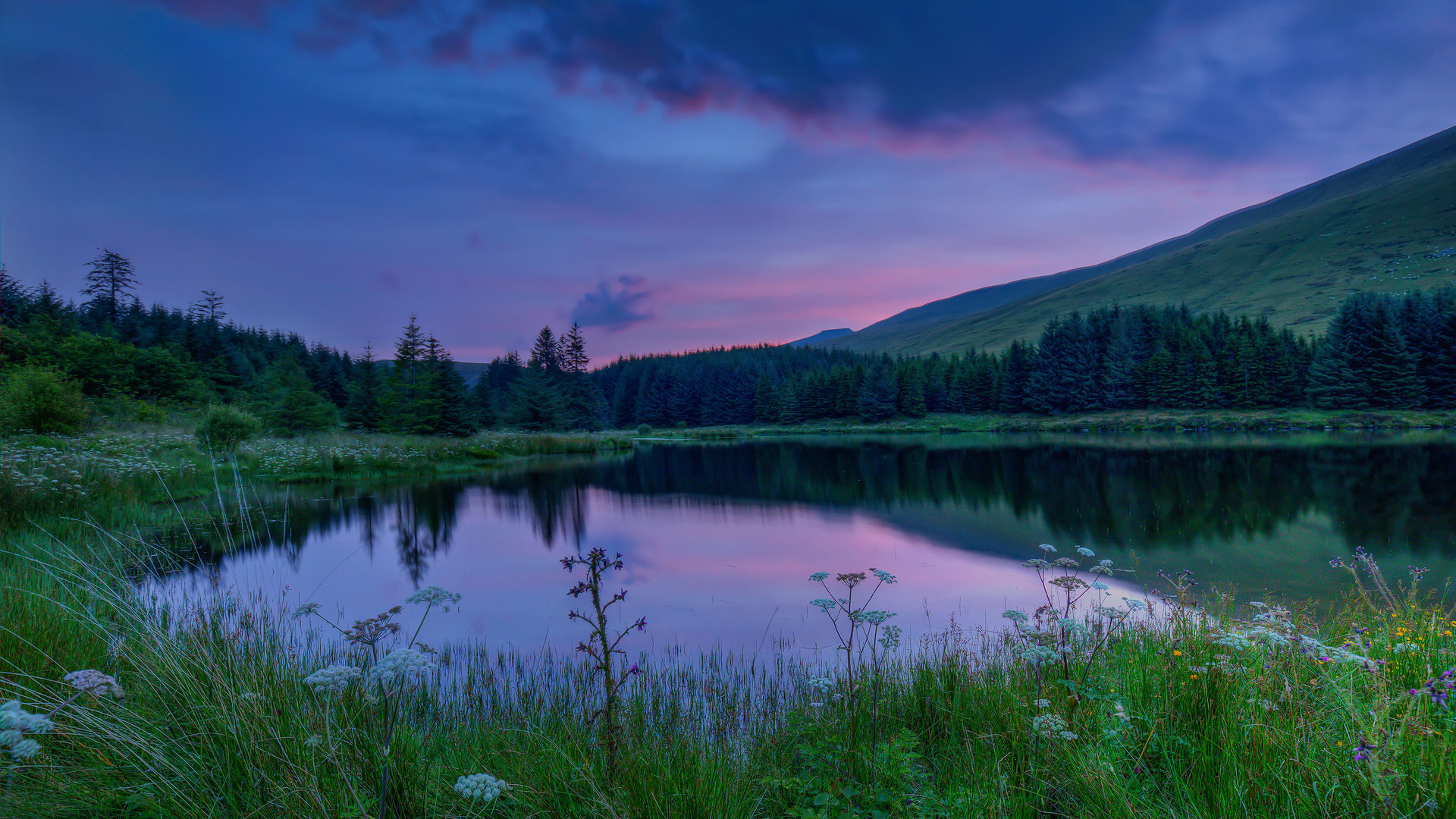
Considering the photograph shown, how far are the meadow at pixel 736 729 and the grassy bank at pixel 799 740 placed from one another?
2 cm

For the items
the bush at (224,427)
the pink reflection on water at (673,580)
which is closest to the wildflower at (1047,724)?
the pink reflection on water at (673,580)

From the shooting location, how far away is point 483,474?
2586cm

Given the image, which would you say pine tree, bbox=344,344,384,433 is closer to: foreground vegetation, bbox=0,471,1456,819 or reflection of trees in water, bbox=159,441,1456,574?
reflection of trees in water, bbox=159,441,1456,574

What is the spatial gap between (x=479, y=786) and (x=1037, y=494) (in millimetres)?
18943

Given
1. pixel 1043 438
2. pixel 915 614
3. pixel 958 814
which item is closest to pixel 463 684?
pixel 958 814

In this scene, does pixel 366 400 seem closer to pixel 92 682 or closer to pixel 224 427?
pixel 224 427

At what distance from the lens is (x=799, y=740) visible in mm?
4066

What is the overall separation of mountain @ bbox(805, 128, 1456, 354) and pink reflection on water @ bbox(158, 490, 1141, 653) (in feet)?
328

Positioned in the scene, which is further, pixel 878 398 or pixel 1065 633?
pixel 878 398

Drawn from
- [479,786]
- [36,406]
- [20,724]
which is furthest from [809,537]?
[36,406]

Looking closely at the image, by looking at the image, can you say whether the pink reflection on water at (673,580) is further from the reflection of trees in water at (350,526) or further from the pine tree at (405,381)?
the pine tree at (405,381)

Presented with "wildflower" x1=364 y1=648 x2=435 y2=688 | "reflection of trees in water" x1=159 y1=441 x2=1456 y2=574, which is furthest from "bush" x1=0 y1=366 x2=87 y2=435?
"wildflower" x1=364 y1=648 x2=435 y2=688

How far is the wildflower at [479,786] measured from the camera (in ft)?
6.48

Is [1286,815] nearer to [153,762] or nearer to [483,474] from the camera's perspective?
[153,762]
